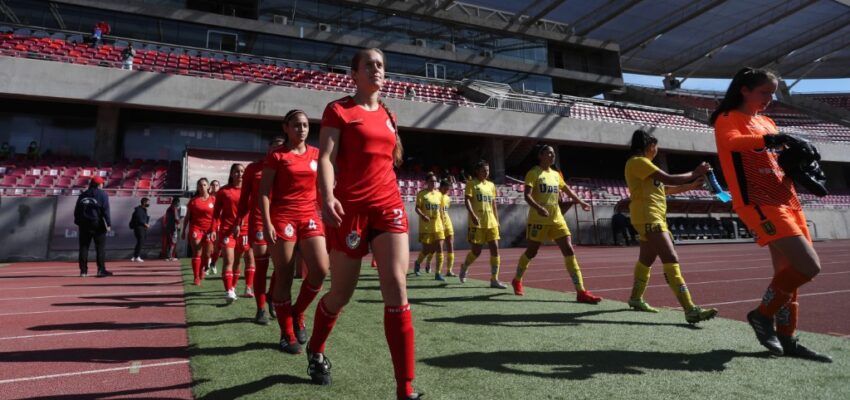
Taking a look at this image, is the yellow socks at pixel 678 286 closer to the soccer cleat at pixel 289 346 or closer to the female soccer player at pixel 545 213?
the female soccer player at pixel 545 213

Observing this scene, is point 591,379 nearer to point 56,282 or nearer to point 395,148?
point 395,148

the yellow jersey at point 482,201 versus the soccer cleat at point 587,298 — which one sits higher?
the yellow jersey at point 482,201

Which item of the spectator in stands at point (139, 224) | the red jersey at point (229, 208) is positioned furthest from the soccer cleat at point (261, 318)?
the spectator in stands at point (139, 224)

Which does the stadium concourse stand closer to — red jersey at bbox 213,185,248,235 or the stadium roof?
the stadium roof

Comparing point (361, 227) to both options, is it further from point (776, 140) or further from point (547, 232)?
point (547, 232)

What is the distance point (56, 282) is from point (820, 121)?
58440mm

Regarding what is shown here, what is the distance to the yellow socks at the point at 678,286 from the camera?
165 inches

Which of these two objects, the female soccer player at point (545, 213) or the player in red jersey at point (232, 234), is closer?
the female soccer player at point (545, 213)

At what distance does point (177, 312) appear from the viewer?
533 centimetres

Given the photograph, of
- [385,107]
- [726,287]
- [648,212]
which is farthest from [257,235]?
[726,287]

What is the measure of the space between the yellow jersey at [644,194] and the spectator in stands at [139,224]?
14.1 m

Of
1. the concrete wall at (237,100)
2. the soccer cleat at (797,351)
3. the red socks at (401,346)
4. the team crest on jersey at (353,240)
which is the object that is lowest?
the soccer cleat at (797,351)

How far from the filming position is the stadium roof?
1294 inches

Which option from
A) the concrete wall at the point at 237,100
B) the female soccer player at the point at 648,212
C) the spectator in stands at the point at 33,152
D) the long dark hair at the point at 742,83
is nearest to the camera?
the long dark hair at the point at 742,83
